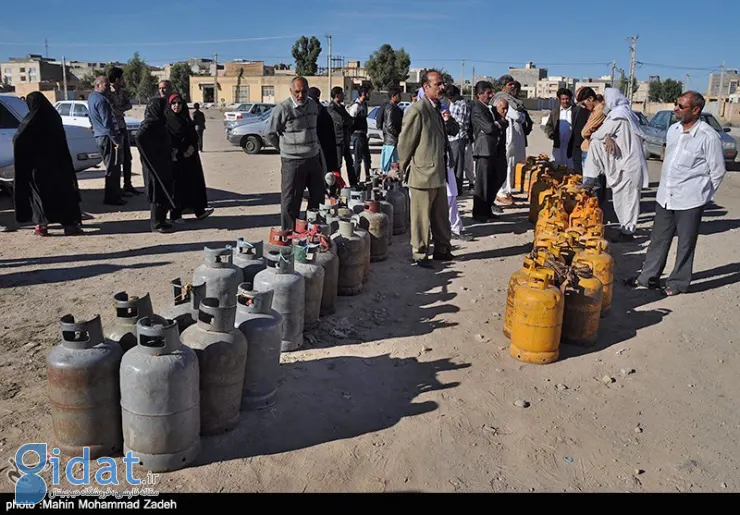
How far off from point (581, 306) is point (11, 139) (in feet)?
27.6

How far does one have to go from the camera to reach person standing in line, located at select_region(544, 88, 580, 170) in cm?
1045

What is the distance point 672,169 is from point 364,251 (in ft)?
10.2

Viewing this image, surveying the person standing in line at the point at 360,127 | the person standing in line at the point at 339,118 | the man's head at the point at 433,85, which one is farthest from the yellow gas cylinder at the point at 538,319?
the person standing in line at the point at 360,127

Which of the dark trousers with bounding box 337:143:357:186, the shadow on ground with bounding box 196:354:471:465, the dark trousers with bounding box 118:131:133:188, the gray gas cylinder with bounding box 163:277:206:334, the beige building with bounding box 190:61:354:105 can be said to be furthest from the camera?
the beige building with bounding box 190:61:354:105

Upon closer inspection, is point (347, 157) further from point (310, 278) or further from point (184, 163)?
point (310, 278)

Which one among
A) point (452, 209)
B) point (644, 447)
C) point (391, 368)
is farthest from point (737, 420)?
point (452, 209)

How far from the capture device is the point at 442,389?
4.14 meters

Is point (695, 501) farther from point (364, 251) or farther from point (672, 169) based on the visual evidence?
point (672, 169)

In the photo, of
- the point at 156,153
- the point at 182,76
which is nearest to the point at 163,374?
the point at 156,153

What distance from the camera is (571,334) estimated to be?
489 centimetres

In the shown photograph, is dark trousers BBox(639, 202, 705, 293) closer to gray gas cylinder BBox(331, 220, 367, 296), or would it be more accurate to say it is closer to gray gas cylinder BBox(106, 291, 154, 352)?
gray gas cylinder BBox(331, 220, 367, 296)

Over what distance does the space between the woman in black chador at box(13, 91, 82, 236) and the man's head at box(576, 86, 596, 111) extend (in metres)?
7.27

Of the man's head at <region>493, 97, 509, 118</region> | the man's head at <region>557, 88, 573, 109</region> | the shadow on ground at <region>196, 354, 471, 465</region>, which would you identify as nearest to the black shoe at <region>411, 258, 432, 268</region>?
the shadow on ground at <region>196, 354, 471, 465</region>

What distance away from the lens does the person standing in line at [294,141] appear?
682cm
